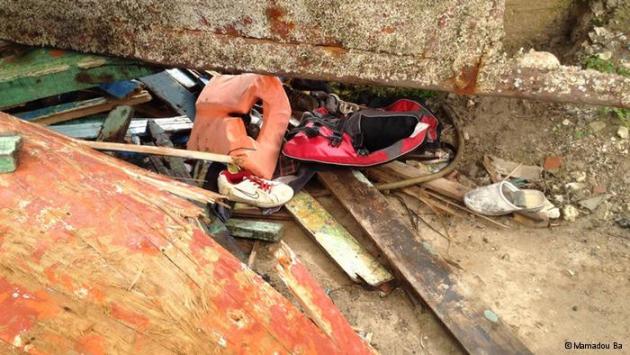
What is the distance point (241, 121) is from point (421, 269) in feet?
4.69

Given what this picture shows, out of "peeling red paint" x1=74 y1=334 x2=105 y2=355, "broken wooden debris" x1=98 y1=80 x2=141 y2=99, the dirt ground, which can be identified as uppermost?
"peeling red paint" x1=74 y1=334 x2=105 y2=355

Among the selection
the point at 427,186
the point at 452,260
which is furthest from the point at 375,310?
the point at 427,186

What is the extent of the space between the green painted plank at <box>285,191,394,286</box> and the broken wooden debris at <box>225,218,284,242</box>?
7.3 inches

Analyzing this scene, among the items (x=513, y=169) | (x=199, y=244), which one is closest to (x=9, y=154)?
(x=199, y=244)

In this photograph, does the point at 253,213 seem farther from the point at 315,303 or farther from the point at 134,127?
the point at 315,303

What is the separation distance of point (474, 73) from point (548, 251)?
1.26 metres

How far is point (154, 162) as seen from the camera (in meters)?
3.41

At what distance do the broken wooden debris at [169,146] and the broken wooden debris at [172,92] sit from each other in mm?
250

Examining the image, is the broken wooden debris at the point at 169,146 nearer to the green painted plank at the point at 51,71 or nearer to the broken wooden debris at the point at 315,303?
the green painted plank at the point at 51,71

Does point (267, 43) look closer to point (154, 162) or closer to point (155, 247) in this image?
point (154, 162)

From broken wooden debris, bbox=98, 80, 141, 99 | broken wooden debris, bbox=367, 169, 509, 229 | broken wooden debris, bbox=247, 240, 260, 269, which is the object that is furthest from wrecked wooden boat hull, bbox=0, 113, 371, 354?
broken wooden debris, bbox=98, 80, 141, 99

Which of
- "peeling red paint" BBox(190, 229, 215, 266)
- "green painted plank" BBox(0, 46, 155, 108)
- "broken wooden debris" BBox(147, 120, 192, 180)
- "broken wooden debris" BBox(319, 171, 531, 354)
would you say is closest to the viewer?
"peeling red paint" BBox(190, 229, 215, 266)

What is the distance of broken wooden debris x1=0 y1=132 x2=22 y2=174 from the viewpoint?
186 cm

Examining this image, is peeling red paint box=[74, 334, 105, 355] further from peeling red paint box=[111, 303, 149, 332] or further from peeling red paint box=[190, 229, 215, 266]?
peeling red paint box=[190, 229, 215, 266]
